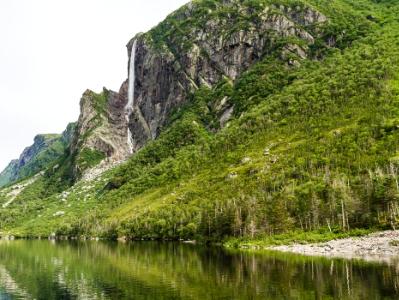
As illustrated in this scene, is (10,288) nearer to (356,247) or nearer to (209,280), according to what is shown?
(209,280)

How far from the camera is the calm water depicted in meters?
59.2

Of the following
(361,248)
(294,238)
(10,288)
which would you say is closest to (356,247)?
(361,248)

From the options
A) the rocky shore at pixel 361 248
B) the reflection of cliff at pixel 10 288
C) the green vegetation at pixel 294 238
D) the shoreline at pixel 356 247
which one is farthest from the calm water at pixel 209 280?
the green vegetation at pixel 294 238

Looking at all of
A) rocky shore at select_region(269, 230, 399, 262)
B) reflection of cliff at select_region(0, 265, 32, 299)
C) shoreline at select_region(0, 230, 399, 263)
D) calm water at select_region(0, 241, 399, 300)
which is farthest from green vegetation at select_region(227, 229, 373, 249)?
reflection of cliff at select_region(0, 265, 32, 299)

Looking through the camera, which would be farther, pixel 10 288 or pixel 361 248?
pixel 361 248

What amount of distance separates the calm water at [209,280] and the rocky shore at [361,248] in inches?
420

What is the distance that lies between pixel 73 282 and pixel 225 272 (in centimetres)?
2754

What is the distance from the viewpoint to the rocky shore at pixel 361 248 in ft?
318

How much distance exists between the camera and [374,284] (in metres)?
60.0

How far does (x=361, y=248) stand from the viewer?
10756 centimetres

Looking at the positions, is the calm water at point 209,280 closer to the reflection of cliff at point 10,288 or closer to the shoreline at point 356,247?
the reflection of cliff at point 10,288

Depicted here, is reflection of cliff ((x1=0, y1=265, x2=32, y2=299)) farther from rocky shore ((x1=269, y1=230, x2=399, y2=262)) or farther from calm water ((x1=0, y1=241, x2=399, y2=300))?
rocky shore ((x1=269, y1=230, x2=399, y2=262))

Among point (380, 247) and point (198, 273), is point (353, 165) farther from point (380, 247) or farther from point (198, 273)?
point (198, 273)

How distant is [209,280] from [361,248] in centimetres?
5104
